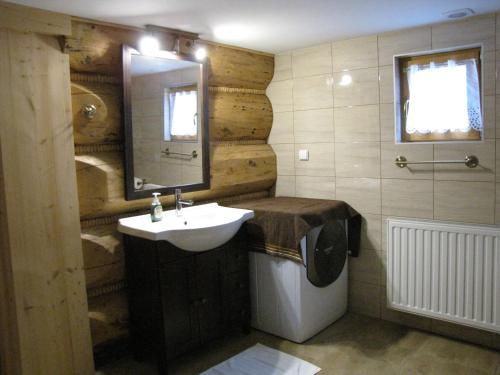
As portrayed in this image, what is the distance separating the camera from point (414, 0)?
7.58 feet

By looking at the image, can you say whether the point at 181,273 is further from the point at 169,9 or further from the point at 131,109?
the point at 169,9

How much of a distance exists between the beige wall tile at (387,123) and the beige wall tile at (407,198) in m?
0.31

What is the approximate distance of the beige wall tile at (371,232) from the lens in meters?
3.17

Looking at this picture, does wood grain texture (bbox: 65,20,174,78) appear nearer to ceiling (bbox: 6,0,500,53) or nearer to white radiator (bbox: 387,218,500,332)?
ceiling (bbox: 6,0,500,53)

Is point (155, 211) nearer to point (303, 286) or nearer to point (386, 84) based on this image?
point (303, 286)

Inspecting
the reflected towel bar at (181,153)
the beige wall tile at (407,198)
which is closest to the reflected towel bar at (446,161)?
the beige wall tile at (407,198)

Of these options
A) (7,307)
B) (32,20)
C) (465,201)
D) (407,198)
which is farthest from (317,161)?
(7,307)

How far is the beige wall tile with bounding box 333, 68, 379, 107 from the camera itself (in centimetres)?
310

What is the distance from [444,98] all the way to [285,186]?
139cm

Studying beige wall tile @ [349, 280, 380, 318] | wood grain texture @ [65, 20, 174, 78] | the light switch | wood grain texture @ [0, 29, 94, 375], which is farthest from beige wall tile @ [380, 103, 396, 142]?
wood grain texture @ [0, 29, 94, 375]

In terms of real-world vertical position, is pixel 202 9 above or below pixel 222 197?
above

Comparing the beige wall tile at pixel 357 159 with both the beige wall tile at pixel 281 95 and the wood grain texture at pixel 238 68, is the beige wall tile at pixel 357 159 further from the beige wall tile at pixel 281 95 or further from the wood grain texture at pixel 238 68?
the wood grain texture at pixel 238 68

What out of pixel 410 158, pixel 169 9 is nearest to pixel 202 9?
pixel 169 9

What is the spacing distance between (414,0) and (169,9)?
130cm
